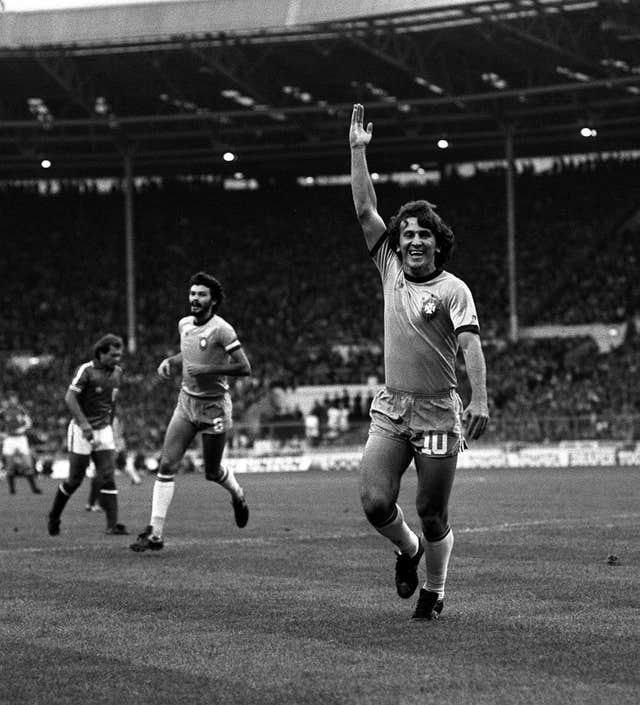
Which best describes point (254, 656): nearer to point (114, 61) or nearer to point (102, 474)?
point (102, 474)

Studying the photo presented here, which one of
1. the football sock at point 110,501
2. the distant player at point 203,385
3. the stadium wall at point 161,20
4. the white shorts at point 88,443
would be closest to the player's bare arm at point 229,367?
the distant player at point 203,385

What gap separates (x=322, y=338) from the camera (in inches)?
2120

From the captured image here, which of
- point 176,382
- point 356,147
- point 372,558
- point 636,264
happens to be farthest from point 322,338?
point 356,147

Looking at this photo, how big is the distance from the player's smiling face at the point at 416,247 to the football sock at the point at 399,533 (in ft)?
4.48

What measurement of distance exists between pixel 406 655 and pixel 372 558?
18.1 ft

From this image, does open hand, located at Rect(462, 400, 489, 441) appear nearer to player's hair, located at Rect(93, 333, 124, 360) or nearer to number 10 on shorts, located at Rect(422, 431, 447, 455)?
number 10 on shorts, located at Rect(422, 431, 447, 455)

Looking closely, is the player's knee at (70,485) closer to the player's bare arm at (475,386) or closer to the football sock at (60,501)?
the football sock at (60,501)

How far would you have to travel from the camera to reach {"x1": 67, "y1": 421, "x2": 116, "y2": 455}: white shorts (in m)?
16.9

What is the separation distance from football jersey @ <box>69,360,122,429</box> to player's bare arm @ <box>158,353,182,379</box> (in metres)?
1.81

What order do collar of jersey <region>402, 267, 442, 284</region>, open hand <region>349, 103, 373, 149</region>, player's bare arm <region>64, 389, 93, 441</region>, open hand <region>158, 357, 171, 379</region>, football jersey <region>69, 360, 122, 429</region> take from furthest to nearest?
football jersey <region>69, 360, 122, 429</region> → player's bare arm <region>64, 389, 93, 441</region> → open hand <region>158, 357, 171, 379</region> → open hand <region>349, 103, 373, 149</region> → collar of jersey <region>402, 267, 442, 284</region>

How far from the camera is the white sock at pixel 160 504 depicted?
14102 millimetres

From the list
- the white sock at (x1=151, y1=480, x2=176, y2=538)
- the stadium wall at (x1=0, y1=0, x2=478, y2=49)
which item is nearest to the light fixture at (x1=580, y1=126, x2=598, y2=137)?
the stadium wall at (x1=0, y1=0, x2=478, y2=49)

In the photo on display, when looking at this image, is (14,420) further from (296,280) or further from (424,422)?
(296,280)

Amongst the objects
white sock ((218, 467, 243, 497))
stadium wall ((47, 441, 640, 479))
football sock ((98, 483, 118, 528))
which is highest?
white sock ((218, 467, 243, 497))
